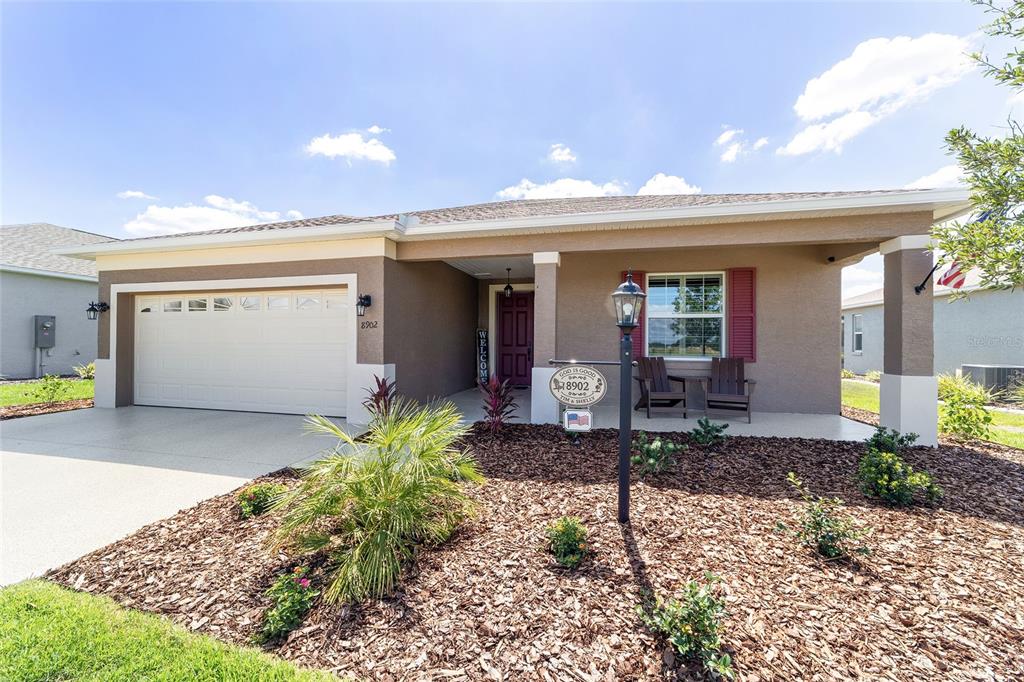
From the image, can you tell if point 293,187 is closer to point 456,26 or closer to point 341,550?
point 456,26

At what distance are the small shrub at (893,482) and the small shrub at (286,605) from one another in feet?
14.5

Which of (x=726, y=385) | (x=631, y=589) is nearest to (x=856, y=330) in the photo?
(x=726, y=385)

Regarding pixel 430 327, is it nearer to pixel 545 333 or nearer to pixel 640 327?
pixel 545 333

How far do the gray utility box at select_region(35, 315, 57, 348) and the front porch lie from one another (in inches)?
535

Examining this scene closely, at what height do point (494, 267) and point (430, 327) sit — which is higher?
point (494, 267)

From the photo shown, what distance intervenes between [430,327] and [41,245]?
16188 mm

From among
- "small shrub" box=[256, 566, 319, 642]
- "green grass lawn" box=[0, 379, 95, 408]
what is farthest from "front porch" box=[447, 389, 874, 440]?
"green grass lawn" box=[0, 379, 95, 408]

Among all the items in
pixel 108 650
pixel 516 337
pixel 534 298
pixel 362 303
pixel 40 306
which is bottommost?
pixel 108 650

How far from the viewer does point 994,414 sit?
7648 millimetres

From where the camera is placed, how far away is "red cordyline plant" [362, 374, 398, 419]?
6.10 metres

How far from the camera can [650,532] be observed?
2.83 meters

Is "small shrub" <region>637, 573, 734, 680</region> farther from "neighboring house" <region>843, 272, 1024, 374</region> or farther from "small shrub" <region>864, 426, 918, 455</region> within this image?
"neighboring house" <region>843, 272, 1024, 374</region>

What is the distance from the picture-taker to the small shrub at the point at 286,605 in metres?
2.02

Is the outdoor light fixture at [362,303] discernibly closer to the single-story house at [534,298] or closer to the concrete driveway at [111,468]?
the single-story house at [534,298]
